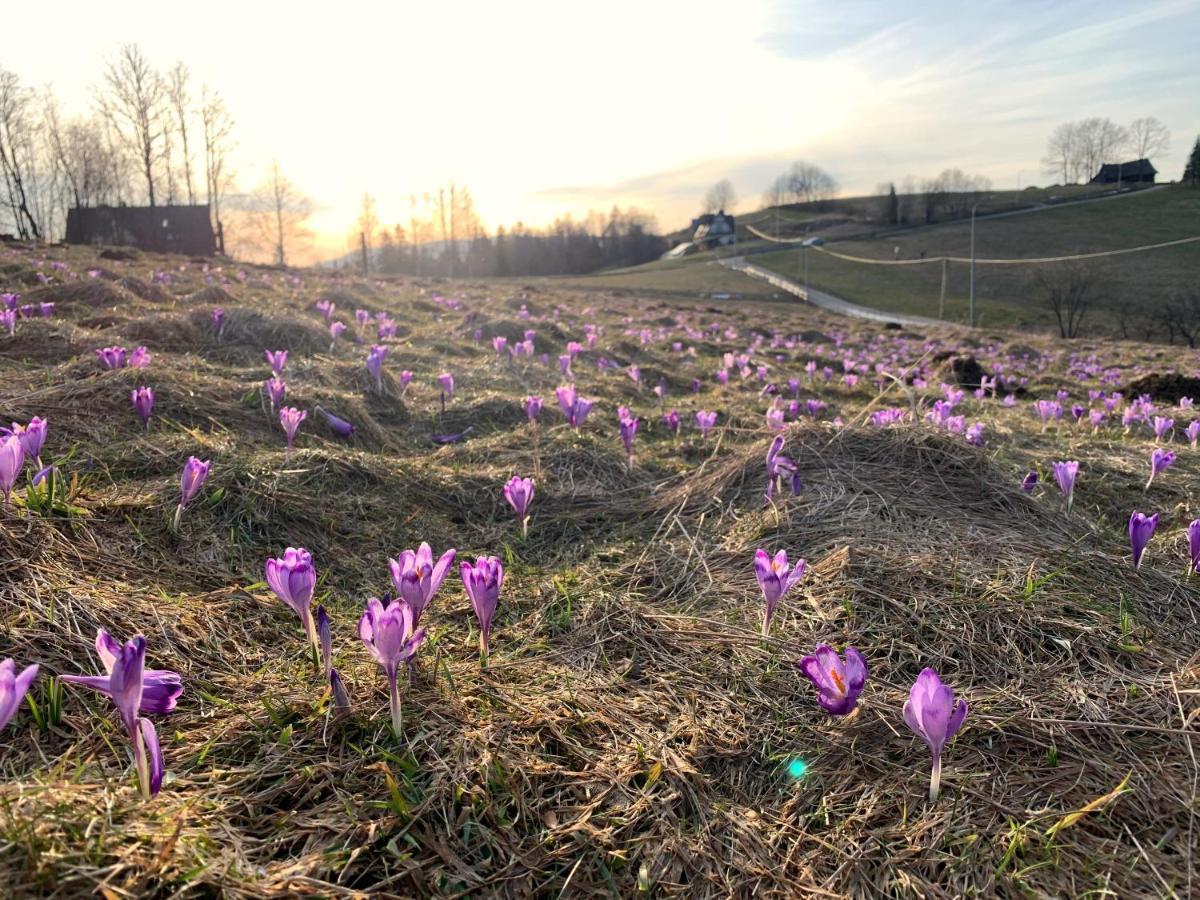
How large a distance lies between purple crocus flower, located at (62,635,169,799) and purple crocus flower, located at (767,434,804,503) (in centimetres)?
277

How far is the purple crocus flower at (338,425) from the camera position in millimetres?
4605

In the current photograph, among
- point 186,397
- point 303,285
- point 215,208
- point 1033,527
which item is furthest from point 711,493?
point 215,208

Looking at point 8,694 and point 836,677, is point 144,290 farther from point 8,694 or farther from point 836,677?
point 836,677

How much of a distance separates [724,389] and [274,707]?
25.0 feet

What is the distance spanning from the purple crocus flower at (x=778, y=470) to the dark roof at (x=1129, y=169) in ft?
425

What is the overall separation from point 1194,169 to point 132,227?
107 metres

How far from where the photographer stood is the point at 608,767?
1.83 m

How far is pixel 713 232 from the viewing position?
382ft

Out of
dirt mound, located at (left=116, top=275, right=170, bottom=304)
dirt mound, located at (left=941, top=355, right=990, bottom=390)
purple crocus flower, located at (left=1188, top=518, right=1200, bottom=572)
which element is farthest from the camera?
dirt mound, located at (left=941, top=355, right=990, bottom=390)

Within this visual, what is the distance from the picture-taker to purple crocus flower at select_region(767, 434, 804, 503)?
11.7 feet

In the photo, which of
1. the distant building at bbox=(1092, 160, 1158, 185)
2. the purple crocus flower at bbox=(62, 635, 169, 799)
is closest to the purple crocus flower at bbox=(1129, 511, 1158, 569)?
the purple crocus flower at bbox=(62, 635, 169, 799)

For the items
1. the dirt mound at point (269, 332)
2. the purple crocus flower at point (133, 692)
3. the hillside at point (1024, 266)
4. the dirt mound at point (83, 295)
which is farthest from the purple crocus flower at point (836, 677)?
the hillside at point (1024, 266)

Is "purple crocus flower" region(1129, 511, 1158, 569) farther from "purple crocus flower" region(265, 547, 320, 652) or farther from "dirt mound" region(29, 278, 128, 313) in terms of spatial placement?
"dirt mound" region(29, 278, 128, 313)

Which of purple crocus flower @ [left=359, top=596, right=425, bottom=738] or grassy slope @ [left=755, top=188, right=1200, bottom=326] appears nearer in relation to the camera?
purple crocus flower @ [left=359, top=596, right=425, bottom=738]
